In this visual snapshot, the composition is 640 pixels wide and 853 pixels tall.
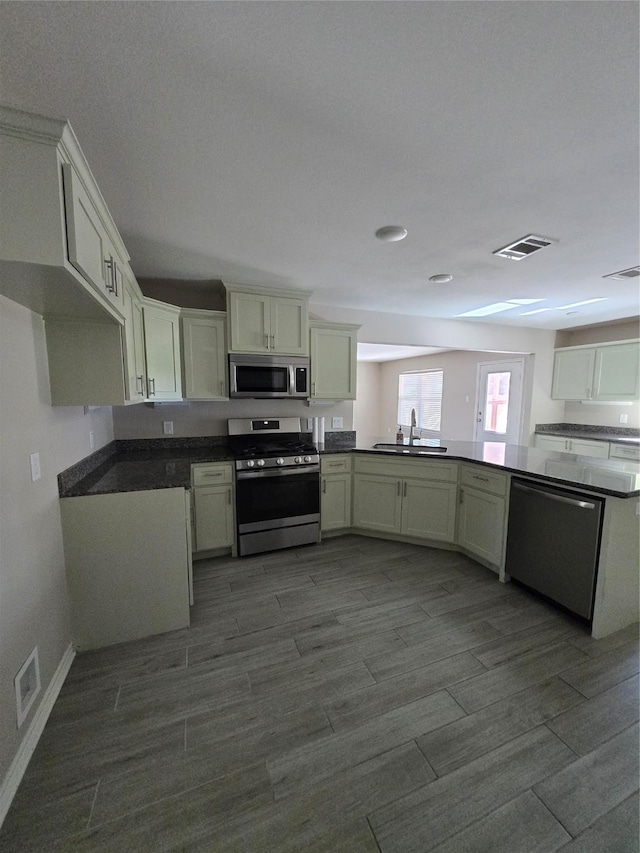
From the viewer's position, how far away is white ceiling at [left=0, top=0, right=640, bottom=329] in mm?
915

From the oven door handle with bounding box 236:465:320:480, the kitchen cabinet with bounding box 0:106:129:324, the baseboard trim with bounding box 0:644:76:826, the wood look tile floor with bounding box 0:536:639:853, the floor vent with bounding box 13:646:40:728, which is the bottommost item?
the wood look tile floor with bounding box 0:536:639:853

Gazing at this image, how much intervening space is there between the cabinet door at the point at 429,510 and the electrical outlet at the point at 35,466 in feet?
8.93

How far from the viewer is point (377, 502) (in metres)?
3.33

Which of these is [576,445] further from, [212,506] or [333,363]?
[212,506]

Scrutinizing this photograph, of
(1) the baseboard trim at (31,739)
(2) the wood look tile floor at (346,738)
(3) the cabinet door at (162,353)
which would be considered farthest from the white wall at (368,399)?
(1) the baseboard trim at (31,739)

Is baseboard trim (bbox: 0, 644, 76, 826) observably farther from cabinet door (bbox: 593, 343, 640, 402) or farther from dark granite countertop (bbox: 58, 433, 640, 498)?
cabinet door (bbox: 593, 343, 640, 402)

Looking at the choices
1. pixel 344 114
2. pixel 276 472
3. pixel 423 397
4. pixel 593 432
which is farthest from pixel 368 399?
pixel 344 114

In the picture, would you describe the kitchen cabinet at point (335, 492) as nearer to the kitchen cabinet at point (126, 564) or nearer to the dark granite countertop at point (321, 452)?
the dark granite countertop at point (321, 452)

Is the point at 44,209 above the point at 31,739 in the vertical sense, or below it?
above

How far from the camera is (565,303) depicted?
3.65 m

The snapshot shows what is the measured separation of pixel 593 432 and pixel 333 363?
169 inches

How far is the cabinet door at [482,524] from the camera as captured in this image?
262 cm

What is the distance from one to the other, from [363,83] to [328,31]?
20 cm

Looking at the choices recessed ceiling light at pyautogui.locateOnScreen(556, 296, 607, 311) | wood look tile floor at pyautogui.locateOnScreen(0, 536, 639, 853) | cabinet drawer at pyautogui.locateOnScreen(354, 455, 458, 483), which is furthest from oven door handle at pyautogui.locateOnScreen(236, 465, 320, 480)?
recessed ceiling light at pyautogui.locateOnScreen(556, 296, 607, 311)
